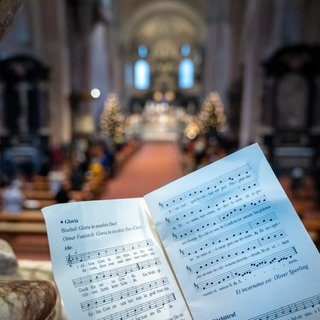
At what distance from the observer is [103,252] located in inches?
47.6

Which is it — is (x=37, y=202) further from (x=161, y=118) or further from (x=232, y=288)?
(x=161, y=118)

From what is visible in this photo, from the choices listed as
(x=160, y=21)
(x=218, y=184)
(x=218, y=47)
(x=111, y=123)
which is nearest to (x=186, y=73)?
(x=160, y=21)

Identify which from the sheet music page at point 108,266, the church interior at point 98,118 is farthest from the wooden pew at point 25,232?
the sheet music page at point 108,266

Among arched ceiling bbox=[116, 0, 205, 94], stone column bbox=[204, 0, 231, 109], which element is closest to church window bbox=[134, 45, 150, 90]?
arched ceiling bbox=[116, 0, 205, 94]

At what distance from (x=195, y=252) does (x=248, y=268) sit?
20 centimetres

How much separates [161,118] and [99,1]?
1744cm

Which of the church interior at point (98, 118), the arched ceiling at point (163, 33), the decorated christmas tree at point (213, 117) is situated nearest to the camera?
the church interior at point (98, 118)

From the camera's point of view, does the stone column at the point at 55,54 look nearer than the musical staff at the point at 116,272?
No

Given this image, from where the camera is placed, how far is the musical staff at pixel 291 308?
1.13 metres

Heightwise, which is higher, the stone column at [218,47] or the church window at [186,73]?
the church window at [186,73]

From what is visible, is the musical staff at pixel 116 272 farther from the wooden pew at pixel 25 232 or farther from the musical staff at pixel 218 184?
the wooden pew at pixel 25 232

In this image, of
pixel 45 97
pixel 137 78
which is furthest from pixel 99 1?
pixel 137 78

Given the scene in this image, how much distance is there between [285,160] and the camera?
1124 centimetres

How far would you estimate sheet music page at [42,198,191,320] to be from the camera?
3.68 ft
